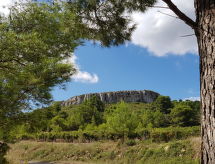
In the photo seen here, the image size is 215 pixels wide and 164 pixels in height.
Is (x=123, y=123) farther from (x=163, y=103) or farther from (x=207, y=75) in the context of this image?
(x=163, y=103)

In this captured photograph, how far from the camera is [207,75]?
303cm

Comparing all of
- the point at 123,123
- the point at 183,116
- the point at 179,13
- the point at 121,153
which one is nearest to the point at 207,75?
the point at 179,13

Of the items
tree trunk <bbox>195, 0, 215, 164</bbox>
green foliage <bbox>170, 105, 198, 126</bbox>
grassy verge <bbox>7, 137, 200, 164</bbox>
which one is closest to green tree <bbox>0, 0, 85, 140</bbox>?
grassy verge <bbox>7, 137, 200, 164</bbox>

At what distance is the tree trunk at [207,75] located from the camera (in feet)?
9.65

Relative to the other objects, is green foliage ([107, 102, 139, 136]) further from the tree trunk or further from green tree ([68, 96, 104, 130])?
the tree trunk

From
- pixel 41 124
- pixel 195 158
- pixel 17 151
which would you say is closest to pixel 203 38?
pixel 41 124

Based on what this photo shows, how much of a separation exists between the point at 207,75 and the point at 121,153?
15.8 meters

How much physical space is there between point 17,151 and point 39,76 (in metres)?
17.2

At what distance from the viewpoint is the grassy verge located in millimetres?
15284

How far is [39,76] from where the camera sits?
1072cm

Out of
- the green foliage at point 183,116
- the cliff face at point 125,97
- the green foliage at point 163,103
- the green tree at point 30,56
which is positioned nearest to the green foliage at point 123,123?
the green tree at point 30,56

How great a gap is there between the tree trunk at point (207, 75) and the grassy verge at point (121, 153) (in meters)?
11.6

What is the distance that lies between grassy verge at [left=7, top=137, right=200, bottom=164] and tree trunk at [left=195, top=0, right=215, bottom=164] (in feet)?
38.1

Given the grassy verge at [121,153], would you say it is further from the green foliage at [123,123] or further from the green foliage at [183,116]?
the green foliage at [183,116]
